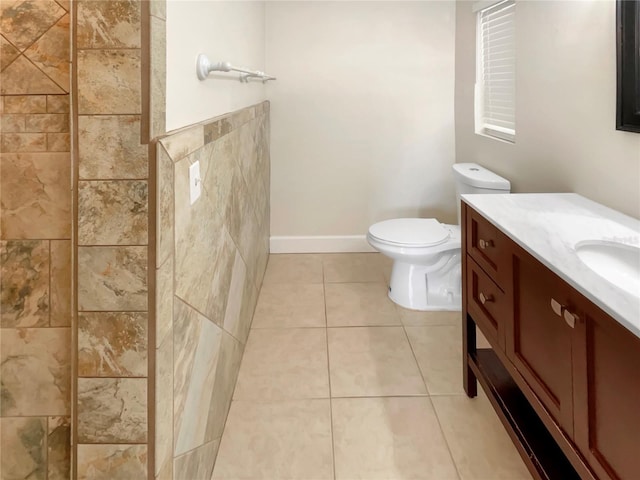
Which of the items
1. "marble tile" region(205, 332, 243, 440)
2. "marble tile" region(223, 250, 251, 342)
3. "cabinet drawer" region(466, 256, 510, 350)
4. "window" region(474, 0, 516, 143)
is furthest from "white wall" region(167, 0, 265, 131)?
"window" region(474, 0, 516, 143)

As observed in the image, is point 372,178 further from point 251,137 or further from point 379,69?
point 251,137

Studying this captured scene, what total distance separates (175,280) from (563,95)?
5.68 feet

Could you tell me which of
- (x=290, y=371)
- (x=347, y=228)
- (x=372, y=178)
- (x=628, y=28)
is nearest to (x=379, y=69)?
(x=372, y=178)

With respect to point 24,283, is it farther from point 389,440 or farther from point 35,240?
point 389,440

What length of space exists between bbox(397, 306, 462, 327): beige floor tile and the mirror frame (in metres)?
1.29

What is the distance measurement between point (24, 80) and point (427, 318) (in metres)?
2.11

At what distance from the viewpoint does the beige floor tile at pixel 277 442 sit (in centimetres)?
151

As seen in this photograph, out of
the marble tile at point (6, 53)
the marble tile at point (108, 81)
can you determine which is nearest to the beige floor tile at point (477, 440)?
the marble tile at point (108, 81)

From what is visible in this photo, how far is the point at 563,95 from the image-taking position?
1944 millimetres

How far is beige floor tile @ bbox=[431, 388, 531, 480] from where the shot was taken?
150 cm

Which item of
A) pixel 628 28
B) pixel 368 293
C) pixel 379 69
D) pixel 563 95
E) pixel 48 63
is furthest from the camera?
pixel 379 69

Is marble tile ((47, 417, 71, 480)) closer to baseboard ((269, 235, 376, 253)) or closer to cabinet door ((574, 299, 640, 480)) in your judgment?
cabinet door ((574, 299, 640, 480))

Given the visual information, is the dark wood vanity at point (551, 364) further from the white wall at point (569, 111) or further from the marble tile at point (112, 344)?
the marble tile at point (112, 344)

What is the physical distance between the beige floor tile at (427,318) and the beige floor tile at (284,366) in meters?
0.48
